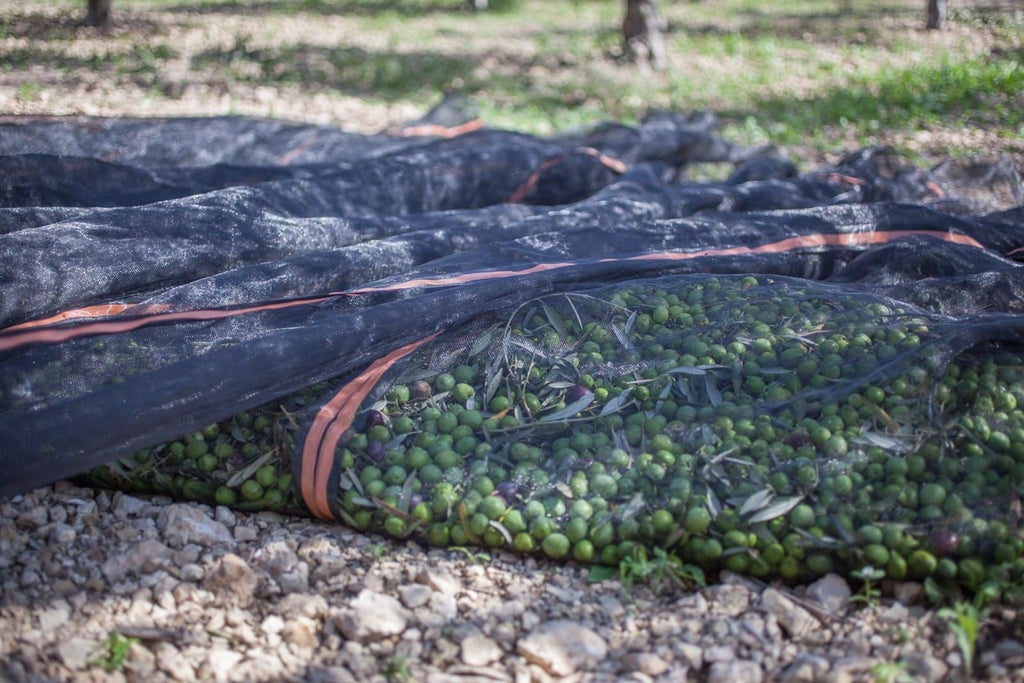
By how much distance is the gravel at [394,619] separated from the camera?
1993 mm

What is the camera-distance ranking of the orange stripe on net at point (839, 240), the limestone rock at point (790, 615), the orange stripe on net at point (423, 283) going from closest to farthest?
the limestone rock at point (790, 615), the orange stripe on net at point (423, 283), the orange stripe on net at point (839, 240)

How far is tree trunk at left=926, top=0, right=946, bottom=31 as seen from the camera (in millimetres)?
8266

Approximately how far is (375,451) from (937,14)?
26.7ft

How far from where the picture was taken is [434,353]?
2.64 metres

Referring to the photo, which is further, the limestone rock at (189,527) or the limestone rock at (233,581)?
the limestone rock at (189,527)

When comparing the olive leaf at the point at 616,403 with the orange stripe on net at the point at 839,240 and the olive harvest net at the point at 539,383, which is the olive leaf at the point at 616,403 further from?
the orange stripe on net at the point at 839,240

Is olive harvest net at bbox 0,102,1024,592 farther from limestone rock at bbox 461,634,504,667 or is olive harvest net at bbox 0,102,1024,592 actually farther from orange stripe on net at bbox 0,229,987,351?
limestone rock at bbox 461,634,504,667

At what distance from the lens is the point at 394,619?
2123mm

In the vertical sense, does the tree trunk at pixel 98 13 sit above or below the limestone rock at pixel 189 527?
above

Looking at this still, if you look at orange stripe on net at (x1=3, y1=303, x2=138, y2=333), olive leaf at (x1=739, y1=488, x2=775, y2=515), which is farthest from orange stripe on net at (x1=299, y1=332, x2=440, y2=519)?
olive leaf at (x1=739, y1=488, x2=775, y2=515)

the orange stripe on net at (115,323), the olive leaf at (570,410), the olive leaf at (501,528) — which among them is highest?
the orange stripe on net at (115,323)

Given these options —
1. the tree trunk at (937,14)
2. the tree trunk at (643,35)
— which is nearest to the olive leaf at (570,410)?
the tree trunk at (643,35)

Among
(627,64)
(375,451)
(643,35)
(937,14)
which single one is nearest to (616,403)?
(375,451)

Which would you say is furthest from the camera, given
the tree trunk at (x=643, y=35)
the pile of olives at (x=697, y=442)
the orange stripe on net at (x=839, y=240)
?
the tree trunk at (x=643, y=35)
